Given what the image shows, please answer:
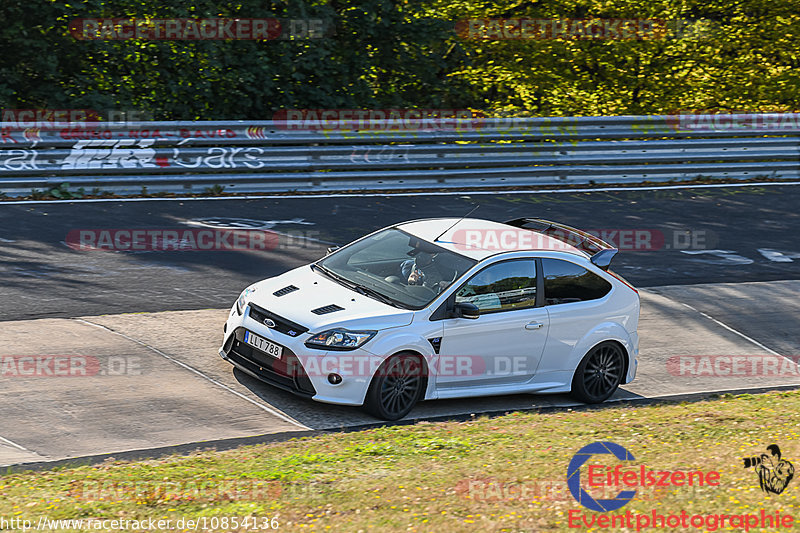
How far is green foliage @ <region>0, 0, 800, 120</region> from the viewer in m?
17.8

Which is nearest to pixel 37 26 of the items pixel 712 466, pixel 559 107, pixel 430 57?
pixel 430 57

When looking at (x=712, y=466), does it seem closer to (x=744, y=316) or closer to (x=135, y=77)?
(x=744, y=316)

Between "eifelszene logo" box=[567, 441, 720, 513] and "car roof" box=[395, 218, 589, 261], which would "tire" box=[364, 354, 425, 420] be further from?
"eifelszene logo" box=[567, 441, 720, 513]

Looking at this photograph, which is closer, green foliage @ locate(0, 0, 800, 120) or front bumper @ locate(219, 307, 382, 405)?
front bumper @ locate(219, 307, 382, 405)

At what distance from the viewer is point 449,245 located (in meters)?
9.25

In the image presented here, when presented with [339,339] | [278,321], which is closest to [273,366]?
[278,321]

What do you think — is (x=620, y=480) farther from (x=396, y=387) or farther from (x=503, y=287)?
(x=503, y=287)

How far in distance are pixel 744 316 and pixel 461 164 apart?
6.86m

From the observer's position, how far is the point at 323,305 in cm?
854

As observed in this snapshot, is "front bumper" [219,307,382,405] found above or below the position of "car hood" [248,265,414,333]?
below

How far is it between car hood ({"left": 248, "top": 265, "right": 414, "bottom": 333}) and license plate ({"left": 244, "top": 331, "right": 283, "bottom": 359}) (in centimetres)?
27

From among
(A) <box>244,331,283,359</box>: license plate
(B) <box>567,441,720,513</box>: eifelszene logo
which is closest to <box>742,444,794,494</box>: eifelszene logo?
(B) <box>567,441,720,513</box>: eifelszene logo

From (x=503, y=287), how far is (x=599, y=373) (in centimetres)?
142

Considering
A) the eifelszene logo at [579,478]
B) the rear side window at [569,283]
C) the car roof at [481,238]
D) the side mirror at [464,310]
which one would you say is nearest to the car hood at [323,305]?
the side mirror at [464,310]
